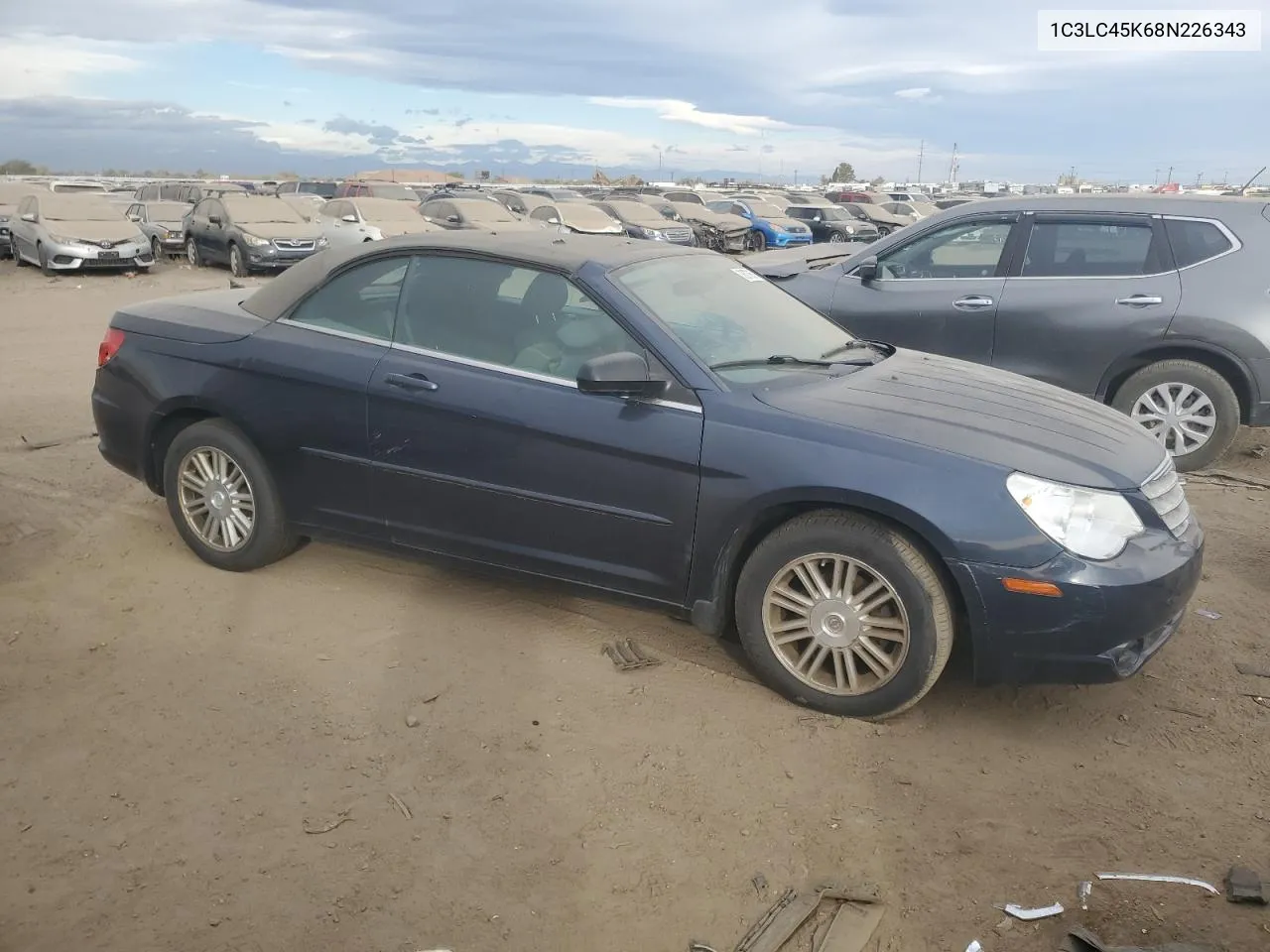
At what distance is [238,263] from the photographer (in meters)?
19.1

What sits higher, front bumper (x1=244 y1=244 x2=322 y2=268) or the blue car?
the blue car

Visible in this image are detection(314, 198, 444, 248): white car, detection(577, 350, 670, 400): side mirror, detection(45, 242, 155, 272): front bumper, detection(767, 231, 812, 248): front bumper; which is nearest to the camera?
detection(577, 350, 670, 400): side mirror

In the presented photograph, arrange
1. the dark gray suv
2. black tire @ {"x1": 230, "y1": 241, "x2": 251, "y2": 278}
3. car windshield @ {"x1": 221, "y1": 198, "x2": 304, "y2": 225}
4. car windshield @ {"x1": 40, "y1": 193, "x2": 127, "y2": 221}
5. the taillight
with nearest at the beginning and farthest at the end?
the taillight < the dark gray suv < car windshield @ {"x1": 40, "y1": 193, "x2": 127, "y2": 221} < black tire @ {"x1": 230, "y1": 241, "x2": 251, "y2": 278} < car windshield @ {"x1": 221, "y1": 198, "x2": 304, "y2": 225}

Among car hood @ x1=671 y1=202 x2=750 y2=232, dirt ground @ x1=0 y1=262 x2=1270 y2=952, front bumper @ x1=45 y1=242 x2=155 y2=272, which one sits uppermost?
car hood @ x1=671 y1=202 x2=750 y2=232

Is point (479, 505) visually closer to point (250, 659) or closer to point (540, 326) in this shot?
point (540, 326)

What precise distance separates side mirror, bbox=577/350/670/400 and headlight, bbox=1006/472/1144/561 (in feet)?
4.34

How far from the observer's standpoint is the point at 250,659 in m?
4.13

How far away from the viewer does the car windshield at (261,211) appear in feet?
64.1

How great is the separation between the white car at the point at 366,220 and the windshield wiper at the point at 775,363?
17.1m

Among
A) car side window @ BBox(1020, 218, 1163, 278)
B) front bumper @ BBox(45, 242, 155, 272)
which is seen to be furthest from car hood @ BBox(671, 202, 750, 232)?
car side window @ BBox(1020, 218, 1163, 278)

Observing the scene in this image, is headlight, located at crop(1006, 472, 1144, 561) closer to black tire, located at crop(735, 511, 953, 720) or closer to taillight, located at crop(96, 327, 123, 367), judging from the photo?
black tire, located at crop(735, 511, 953, 720)

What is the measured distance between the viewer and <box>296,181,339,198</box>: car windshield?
3384 cm

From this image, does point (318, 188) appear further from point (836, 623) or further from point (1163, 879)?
point (1163, 879)

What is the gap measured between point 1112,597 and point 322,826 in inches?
103
